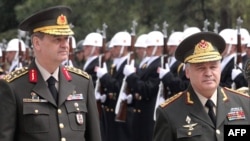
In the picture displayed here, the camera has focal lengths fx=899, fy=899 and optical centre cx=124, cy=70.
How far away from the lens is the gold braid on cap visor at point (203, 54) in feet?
20.6

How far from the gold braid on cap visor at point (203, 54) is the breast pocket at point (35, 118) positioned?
1.15m

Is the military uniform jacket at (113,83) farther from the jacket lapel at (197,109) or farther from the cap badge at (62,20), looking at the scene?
the jacket lapel at (197,109)

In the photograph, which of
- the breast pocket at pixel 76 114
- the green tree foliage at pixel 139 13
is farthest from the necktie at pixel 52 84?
the green tree foliage at pixel 139 13

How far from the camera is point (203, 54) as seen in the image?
6.30 m

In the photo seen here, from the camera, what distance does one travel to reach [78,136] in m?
6.79

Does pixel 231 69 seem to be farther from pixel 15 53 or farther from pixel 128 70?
pixel 15 53

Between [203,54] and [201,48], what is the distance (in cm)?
9

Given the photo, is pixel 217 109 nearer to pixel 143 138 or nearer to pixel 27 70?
pixel 27 70

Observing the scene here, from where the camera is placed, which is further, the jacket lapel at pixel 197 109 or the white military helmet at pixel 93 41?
the white military helmet at pixel 93 41

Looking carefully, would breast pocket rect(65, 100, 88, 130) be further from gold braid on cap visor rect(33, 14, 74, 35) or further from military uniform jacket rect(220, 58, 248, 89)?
military uniform jacket rect(220, 58, 248, 89)

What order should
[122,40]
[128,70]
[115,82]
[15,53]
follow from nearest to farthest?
1. [128,70]
2. [115,82]
3. [122,40]
4. [15,53]

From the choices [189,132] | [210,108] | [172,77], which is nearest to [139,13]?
[172,77]

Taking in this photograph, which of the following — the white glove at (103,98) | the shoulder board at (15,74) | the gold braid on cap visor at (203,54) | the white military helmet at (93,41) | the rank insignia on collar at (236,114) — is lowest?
the rank insignia on collar at (236,114)

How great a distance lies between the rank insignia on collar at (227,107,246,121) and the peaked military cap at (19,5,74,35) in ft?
4.60
